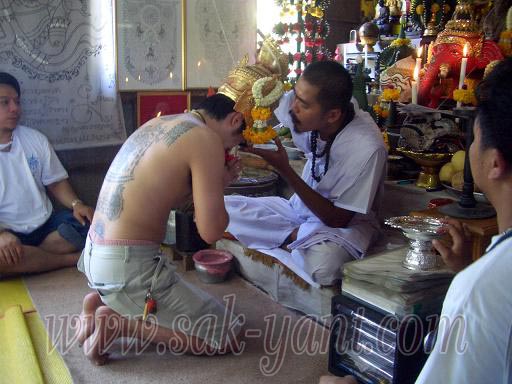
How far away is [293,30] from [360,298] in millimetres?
2816

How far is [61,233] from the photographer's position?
3605 millimetres

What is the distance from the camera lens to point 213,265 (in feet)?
11.0

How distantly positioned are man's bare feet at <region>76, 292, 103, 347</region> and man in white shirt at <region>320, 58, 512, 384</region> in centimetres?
176

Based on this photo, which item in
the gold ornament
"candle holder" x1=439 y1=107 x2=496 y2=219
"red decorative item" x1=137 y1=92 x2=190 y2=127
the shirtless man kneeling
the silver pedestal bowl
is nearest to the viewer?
the silver pedestal bowl

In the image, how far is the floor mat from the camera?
2.28m

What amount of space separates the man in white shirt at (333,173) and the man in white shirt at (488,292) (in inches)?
59.6

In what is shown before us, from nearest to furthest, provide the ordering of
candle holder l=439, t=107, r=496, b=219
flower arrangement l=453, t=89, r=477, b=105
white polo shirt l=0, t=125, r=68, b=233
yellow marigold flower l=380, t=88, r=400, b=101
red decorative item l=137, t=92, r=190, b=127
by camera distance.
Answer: candle holder l=439, t=107, r=496, b=219
flower arrangement l=453, t=89, r=477, b=105
white polo shirt l=0, t=125, r=68, b=233
yellow marigold flower l=380, t=88, r=400, b=101
red decorative item l=137, t=92, r=190, b=127

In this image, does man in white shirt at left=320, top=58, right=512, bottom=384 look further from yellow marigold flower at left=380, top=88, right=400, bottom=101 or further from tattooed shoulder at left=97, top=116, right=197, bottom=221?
yellow marigold flower at left=380, top=88, right=400, bottom=101

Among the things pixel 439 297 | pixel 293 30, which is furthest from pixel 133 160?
pixel 293 30

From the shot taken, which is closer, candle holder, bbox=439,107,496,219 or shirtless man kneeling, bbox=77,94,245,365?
shirtless man kneeling, bbox=77,94,245,365

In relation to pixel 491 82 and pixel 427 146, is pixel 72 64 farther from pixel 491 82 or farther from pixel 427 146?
pixel 491 82

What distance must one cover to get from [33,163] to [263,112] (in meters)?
1.82

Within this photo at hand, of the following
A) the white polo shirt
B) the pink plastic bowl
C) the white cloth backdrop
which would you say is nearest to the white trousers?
the pink plastic bowl

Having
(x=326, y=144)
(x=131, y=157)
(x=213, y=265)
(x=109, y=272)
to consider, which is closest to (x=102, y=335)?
(x=109, y=272)
